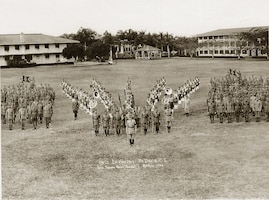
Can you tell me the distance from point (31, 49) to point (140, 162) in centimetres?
3832

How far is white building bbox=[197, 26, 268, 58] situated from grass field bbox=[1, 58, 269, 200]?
37292 millimetres

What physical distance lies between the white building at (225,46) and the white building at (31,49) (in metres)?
19.8

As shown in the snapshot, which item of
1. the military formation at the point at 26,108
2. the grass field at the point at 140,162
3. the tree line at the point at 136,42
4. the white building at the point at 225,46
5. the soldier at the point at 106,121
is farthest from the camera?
the white building at the point at 225,46

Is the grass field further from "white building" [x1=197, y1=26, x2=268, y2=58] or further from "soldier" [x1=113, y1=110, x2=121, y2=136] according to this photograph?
"white building" [x1=197, y1=26, x2=268, y2=58]

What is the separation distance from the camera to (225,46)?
53781mm

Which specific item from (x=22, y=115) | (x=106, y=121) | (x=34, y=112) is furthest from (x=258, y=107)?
(x=22, y=115)

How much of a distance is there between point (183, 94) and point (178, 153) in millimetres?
6607

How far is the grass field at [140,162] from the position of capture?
7.89 metres

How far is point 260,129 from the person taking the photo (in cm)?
1254

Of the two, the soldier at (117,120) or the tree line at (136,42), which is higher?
the tree line at (136,42)

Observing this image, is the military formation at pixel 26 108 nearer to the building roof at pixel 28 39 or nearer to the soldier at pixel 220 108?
the soldier at pixel 220 108

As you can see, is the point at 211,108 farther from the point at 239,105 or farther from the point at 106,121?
the point at 106,121

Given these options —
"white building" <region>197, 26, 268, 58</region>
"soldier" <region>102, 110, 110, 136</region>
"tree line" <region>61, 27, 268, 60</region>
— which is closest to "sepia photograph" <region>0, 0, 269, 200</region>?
"soldier" <region>102, 110, 110, 136</region>

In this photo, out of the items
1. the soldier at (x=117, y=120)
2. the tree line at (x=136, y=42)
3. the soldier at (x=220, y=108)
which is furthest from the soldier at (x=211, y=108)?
the tree line at (x=136, y=42)
